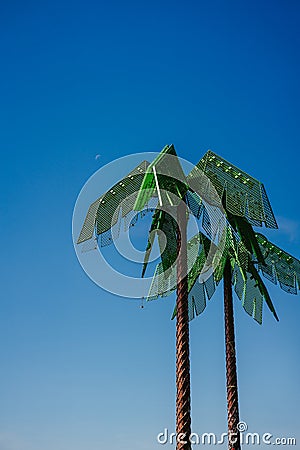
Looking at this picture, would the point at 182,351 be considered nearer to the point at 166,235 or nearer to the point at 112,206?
the point at 166,235

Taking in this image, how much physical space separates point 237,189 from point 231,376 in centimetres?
469

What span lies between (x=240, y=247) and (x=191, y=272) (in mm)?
2037

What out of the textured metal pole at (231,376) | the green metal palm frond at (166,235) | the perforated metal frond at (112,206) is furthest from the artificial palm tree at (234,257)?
the perforated metal frond at (112,206)

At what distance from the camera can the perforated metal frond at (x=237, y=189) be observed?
10.6 m

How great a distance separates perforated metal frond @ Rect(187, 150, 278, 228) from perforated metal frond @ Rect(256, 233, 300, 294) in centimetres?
414

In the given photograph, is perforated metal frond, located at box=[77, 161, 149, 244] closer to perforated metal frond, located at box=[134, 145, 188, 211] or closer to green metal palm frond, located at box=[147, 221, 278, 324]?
perforated metal frond, located at box=[134, 145, 188, 211]

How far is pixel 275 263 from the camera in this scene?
14.8 m

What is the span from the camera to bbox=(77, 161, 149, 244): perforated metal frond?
34.4 ft

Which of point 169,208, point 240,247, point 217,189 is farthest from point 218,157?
point 240,247

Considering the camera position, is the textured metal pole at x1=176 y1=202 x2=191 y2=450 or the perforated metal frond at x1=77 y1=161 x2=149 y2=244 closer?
the textured metal pole at x1=176 y1=202 x2=191 y2=450

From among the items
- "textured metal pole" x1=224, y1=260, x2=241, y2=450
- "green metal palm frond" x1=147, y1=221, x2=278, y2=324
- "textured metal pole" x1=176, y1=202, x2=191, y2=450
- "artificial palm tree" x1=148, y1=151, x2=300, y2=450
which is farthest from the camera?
"green metal palm frond" x1=147, y1=221, x2=278, y2=324

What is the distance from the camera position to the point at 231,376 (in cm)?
1299

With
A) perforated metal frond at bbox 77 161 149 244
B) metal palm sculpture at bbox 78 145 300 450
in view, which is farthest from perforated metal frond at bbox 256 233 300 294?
perforated metal frond at bbox 77 161 149 244

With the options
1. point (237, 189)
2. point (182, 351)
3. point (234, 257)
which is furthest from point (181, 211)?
point (234, 257)
